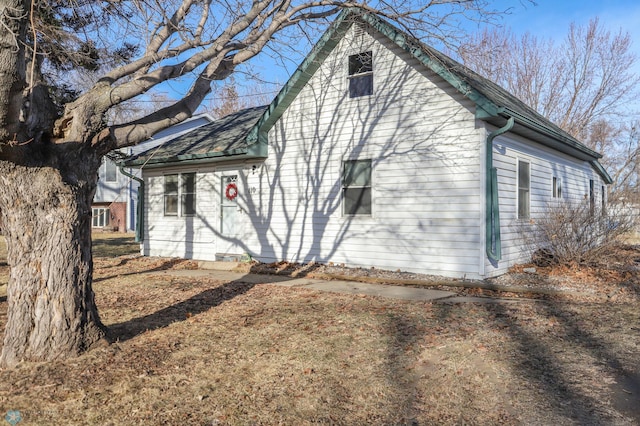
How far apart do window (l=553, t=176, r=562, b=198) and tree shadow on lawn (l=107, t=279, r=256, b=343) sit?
8.49 m

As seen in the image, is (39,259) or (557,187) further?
(557,187)

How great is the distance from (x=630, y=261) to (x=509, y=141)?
15.4ft

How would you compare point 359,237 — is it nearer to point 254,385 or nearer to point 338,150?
point 338,150

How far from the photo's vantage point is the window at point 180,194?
13227mm

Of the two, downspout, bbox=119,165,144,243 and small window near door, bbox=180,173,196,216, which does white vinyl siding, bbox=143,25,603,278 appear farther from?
downspout, bbox=119,165,144,243

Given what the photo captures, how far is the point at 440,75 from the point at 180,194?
25.6ft

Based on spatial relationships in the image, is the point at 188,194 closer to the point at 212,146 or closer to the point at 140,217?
the point at 212,146

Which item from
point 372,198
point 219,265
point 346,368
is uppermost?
point 372,198

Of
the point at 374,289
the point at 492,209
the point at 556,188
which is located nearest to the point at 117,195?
the point at 374,289

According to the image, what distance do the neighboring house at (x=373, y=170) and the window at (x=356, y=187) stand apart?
24 mm

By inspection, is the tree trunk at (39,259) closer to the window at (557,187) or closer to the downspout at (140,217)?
the downspout at (140,217)

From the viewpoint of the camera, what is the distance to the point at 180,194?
13352 millimetres

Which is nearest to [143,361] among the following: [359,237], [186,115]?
[186,115]

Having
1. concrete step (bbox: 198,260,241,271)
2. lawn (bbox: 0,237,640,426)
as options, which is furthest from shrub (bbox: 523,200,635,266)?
concrete step (bbox: 198,260,241,271)
